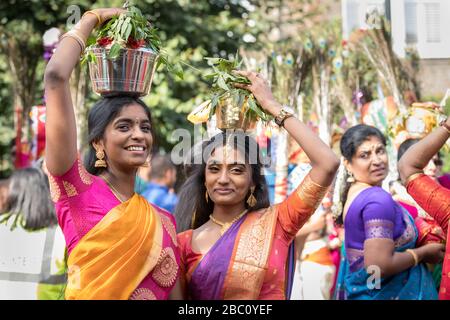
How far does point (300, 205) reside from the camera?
12.2 feet

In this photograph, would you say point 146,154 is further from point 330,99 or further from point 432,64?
point 432,64

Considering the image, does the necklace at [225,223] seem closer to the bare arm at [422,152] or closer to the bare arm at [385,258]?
the bare arm at [422,152]

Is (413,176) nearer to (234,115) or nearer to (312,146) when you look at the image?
(312,146)

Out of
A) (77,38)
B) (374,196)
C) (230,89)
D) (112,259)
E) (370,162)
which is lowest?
(112,259)

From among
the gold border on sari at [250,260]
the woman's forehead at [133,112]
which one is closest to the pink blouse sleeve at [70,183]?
the woman's forehead at [133,112]

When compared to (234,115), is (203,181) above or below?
below

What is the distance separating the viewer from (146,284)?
3.40 m

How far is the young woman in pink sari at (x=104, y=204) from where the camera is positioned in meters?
3.24

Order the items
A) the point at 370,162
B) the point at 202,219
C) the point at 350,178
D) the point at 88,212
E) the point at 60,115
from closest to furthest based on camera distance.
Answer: the point at 60,115 → the point at 88,212 → the point at 202,219 → the point at 370,162 → the point at 350,178

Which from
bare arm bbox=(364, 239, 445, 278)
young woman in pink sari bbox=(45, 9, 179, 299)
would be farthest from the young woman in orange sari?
young woman in pink sari bbox=(45, 9, 179, 299)

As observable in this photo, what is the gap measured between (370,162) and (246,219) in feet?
4.83

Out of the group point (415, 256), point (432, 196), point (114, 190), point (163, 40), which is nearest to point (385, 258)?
point (415, 256)
